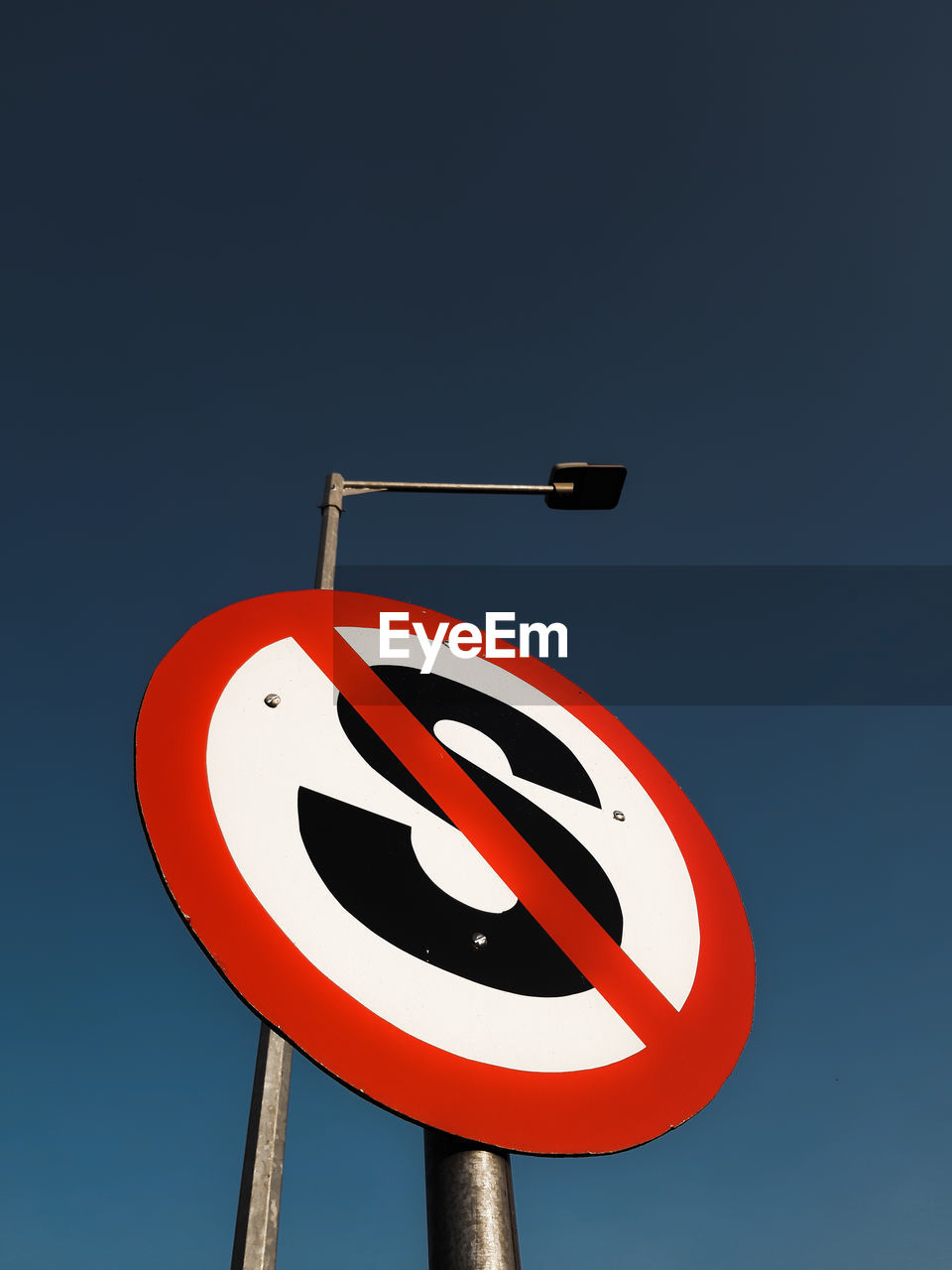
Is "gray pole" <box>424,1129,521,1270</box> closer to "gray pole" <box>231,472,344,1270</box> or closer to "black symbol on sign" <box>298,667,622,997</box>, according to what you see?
"black symbol on sign" <box>298,667,622,997</box>

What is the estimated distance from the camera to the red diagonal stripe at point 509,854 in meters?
1.27

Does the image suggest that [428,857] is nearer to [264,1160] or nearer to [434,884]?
[434,884]

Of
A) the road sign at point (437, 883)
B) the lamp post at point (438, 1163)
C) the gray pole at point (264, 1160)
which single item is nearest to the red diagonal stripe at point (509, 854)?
the road sign at point (437, 883)

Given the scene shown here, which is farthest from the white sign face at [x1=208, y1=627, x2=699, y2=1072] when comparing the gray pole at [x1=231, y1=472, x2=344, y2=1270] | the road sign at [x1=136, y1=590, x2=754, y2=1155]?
the gray pole at [x1=231, y1=472, x2=344, y2=1270]

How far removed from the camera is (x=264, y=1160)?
6.81 ft

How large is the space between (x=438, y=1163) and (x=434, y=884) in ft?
1.08

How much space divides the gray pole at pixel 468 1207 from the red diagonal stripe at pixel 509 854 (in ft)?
1.00

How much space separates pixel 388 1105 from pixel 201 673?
2.15 ft

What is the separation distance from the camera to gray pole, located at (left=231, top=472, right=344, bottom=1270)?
6.26ft

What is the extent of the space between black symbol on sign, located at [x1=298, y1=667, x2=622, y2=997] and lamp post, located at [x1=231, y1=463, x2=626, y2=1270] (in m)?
0.21

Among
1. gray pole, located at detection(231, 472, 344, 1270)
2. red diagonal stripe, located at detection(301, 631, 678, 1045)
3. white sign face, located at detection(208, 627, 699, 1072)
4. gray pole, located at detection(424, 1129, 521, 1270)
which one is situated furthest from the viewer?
gray pole, located at detection(231, 472, 344, 1270)

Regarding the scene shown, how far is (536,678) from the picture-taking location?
72.4 inches
